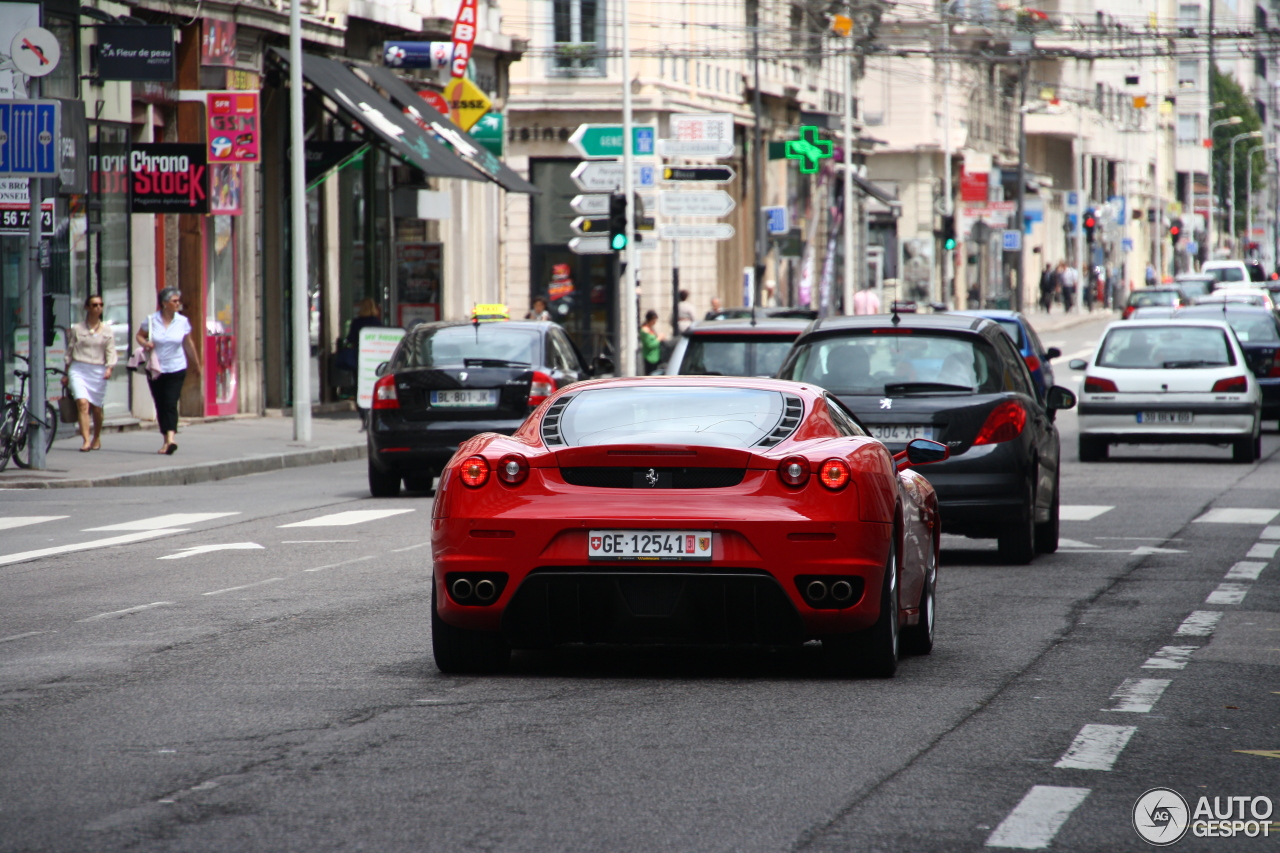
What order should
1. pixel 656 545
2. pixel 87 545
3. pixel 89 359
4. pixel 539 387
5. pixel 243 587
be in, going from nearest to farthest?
pixel 656 545 → pixel 243 587 → pixel 87 545 → pixel 539 387 → pixel 89 359

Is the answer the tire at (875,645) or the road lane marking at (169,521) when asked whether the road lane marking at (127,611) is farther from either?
the road lane marking at (169,521)

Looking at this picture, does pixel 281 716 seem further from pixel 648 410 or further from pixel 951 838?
pixel 951 838

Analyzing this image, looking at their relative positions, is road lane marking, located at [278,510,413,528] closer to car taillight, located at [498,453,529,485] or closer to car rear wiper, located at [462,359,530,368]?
car rear wiper, located at [462,359,530,368]

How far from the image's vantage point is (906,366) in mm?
13695

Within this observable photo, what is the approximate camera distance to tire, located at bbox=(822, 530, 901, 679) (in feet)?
28.0

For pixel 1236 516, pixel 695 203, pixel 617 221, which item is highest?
pixel 695 203

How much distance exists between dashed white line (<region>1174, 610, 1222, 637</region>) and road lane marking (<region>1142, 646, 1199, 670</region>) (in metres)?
0.54

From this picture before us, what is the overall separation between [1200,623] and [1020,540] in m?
2.97

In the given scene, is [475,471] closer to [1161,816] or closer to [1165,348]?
[1161,816]

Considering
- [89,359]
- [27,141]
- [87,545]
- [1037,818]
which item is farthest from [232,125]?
[1037,818]

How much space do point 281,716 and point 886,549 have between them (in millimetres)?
2358

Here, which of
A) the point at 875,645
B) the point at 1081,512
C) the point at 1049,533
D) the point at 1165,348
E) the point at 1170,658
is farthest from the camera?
the point at 1165,348

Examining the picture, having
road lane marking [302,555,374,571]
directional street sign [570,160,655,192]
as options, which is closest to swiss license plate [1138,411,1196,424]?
directional street sign [570,160,655,192]

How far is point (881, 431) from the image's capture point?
1338 centimetres
